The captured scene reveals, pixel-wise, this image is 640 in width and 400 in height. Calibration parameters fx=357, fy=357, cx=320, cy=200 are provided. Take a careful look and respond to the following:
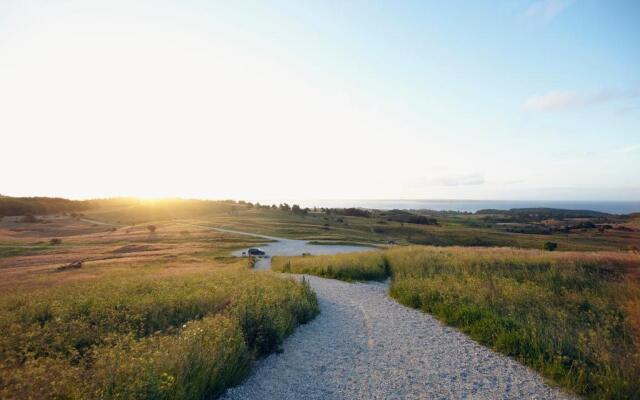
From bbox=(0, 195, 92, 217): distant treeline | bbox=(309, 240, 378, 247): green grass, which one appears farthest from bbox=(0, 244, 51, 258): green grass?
bbox=(0, 195, 92, 217): distant treeline

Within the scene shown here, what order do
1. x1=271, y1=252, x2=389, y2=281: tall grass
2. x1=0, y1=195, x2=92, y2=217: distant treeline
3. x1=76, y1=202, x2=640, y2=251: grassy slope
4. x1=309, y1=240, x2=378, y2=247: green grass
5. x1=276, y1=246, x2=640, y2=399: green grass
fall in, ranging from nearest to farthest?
x1=276, y1=246, x2=640, y2=399: green grass → x1=271, y1=252, x2=389, y2=281: tall grass → x1=309, y1=240, x2=378, y2=247: green grass → x1=76, y1=202, x2=640, y2=251: grassy slope → x1=0, y1=195, x2=92, y2=217: distant treeline

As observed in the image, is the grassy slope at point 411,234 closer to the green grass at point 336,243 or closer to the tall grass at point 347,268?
the green grass at point 336,243

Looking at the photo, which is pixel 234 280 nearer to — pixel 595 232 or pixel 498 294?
pixel 498 294

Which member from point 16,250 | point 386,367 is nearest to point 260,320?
point 386,367

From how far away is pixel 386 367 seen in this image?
812cm

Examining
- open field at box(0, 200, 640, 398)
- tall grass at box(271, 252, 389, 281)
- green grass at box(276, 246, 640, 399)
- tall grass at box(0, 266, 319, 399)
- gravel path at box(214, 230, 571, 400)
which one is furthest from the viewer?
tall grass at box(271, 252, 389, 281)

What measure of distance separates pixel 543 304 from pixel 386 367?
7.43m


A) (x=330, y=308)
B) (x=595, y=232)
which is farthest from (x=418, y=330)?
(x=595, y=232)

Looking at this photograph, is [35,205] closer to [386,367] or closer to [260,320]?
[260,320]

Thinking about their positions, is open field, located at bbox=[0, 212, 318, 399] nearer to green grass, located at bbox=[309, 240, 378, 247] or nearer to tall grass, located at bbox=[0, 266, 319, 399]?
tall grass, located at bbox=[0, 266, 319, 399]

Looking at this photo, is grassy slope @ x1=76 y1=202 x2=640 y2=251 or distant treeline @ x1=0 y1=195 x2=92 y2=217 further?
distant treeline @ x1=0 y1=195 x2=92 y2=217

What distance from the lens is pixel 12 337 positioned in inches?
321

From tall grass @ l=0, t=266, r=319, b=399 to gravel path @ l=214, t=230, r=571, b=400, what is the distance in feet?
2.13

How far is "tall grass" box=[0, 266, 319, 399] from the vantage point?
555 cm
